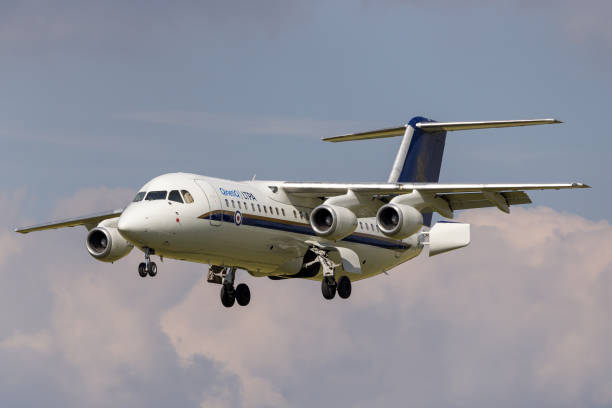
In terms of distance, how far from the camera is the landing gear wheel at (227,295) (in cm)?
3247

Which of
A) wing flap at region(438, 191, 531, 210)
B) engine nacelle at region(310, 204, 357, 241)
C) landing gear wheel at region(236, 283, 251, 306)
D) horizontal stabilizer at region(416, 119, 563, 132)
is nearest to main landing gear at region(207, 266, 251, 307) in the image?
landing gear wheel at region(236, 283, 251, 306)

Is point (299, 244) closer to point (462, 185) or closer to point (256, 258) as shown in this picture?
point (256, 258)

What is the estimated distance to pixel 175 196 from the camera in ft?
91.9

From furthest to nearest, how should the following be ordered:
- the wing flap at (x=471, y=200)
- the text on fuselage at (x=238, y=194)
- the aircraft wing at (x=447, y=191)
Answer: the wing flap at (x=471, y=200)
the aircraft wing at (x=447, y=191)
the text on fuselage at (x=238, y=194)

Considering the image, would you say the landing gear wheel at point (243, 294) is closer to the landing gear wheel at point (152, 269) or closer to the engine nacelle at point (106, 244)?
the engine nacelle at point (106, 244)

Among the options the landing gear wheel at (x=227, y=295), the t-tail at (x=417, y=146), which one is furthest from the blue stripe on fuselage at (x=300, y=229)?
the landing gear wheel at (x=227, y=295)

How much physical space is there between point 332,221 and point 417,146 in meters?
6.70

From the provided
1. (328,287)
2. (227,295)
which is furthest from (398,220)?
(227,295)

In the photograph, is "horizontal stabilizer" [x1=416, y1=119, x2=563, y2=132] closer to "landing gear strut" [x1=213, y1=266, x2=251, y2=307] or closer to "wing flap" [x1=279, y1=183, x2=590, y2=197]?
→ "wing flap" [x1=279, y1=183, x2=590, y2=197]

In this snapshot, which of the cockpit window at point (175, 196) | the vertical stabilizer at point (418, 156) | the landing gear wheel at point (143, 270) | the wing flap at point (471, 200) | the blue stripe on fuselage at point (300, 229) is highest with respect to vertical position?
the vertical stabilizer at point (418, 156)

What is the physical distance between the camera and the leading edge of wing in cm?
2914

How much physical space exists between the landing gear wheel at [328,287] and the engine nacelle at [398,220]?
252 centimetres

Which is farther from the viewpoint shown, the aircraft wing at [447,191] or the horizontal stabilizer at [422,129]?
the horizontal stabilizer at [422,129]

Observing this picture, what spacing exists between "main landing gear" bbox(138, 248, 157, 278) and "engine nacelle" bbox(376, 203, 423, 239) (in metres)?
5.34
